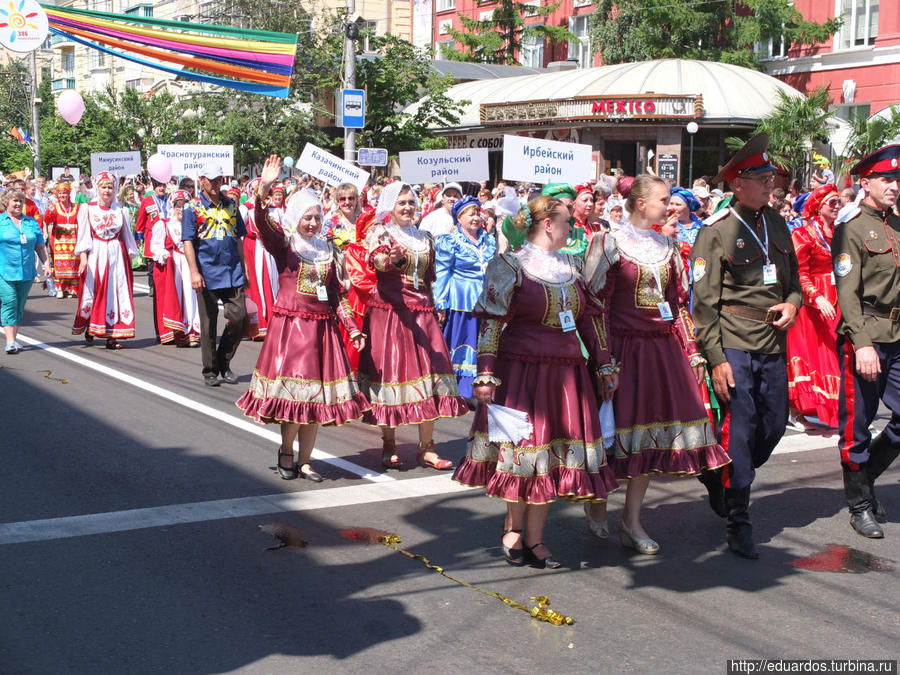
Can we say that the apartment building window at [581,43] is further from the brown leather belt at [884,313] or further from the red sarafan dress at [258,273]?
the brown leather belt at [884,313]

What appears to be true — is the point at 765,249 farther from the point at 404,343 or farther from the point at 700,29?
the point at 700,29

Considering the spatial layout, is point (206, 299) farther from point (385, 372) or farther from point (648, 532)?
point (648, 532)

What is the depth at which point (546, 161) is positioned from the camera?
9.80 m

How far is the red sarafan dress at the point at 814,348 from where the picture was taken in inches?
346

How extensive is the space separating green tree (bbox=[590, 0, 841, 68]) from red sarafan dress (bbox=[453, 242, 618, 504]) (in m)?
30.5

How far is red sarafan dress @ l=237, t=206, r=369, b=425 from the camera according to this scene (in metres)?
7.04

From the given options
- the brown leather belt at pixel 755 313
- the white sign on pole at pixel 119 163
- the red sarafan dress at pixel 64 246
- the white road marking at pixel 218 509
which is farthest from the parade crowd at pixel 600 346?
the white sign on pole at pixel 119 163

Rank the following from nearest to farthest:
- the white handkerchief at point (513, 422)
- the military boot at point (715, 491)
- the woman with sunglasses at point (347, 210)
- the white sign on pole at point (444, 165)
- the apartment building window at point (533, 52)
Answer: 1. the white handkerchief at point (513, 422)
2. the military boot at point (715, 491)
3. the woman with sunglasses at point (347, 210)
4. the white sign on pole at point (444, 165)
5. the apartment building window at point (533, 52)

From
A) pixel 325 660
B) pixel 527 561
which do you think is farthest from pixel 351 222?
pixel 325 660

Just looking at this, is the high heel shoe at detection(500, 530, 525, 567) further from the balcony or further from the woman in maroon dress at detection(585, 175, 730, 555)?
the balcony

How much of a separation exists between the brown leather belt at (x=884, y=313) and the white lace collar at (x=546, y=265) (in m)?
1.85

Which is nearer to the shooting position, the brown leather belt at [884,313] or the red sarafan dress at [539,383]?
the red sarafan dress at [539,383]

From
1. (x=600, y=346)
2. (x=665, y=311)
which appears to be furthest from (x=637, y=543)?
(x=665, y=311)

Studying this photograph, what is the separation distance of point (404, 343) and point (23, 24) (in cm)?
684
